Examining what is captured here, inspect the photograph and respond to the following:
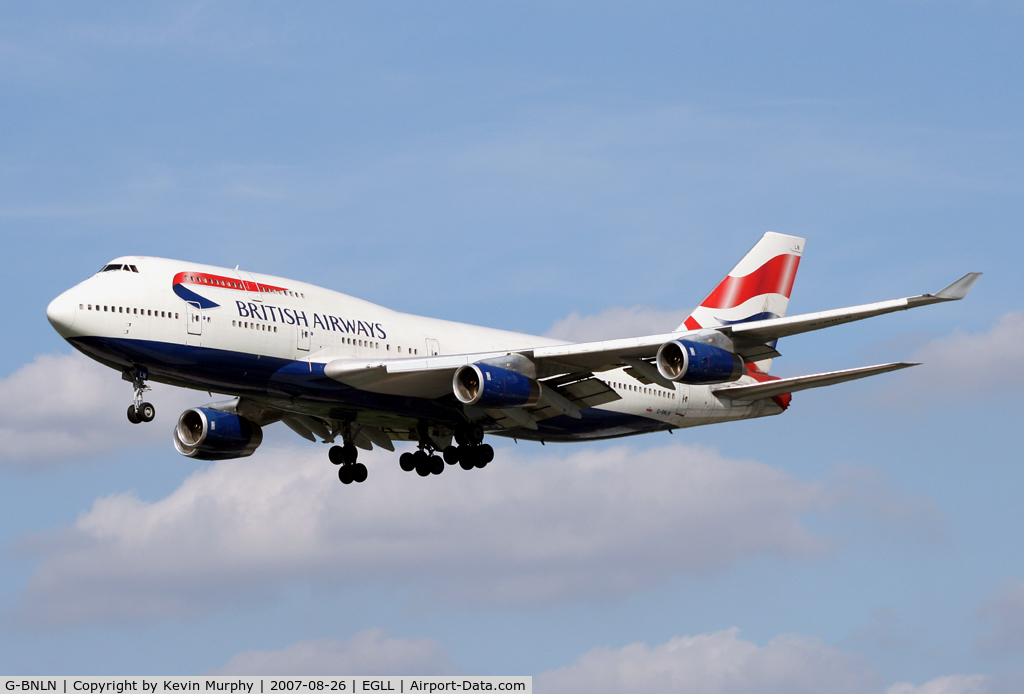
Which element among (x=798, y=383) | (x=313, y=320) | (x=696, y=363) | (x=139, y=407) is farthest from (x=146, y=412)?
(x=798, y=383)

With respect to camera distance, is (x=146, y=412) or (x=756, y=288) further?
(x=756, y=288)

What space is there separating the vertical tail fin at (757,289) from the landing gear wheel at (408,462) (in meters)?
13.0

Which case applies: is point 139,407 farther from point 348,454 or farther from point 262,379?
point 348,454

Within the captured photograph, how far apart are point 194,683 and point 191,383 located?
11.5m

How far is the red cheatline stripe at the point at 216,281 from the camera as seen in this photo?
41844 millimetres

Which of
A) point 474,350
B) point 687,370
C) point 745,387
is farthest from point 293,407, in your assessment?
point 745,387

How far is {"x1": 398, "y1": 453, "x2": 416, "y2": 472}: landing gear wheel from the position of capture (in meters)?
49.9

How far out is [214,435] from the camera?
49.0 metres

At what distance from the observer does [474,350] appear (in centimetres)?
4791

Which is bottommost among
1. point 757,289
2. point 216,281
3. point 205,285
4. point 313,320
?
point 313,320

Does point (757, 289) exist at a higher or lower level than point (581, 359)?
higher

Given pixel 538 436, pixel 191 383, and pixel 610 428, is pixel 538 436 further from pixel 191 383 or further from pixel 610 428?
pixel 191 383

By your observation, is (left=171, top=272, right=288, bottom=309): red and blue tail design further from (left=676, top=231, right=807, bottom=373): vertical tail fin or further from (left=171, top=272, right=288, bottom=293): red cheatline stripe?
(left=676, top=231, right=807, bottom=373): vertical tail fin

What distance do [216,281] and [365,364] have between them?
538cm
